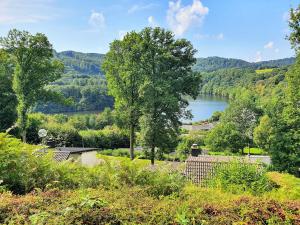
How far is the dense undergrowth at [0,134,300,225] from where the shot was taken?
3244 mm

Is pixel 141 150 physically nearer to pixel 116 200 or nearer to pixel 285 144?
pixel 285 144

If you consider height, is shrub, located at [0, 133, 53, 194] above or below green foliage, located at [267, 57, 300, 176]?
above

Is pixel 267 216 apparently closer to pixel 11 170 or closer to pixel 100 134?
pixel 11 170

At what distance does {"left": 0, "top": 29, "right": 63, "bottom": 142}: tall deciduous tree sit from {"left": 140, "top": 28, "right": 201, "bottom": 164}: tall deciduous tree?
737 cm

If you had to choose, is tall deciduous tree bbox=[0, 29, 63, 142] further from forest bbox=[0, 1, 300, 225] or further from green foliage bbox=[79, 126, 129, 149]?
green foliage bbox=[79, 126, 129, 149]

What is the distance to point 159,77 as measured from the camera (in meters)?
22.8

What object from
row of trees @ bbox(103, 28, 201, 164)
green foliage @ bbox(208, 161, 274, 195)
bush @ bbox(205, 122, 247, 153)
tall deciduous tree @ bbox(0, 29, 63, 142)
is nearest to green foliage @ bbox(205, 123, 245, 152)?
bush @ bbox(205, 122, 247, 153)

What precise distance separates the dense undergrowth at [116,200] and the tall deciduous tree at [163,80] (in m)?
17.6

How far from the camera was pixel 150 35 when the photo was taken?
76.6 feet

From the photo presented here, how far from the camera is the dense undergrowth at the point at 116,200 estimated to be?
3.24 m

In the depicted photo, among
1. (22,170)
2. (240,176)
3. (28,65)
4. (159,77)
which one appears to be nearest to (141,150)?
(159,77)

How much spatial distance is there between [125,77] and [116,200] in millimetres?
20974

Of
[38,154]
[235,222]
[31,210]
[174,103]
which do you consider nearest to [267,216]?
[235,222]

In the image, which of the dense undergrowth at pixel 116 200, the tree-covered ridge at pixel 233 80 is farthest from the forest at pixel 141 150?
the tree-covered ridge at pixel 233 80
